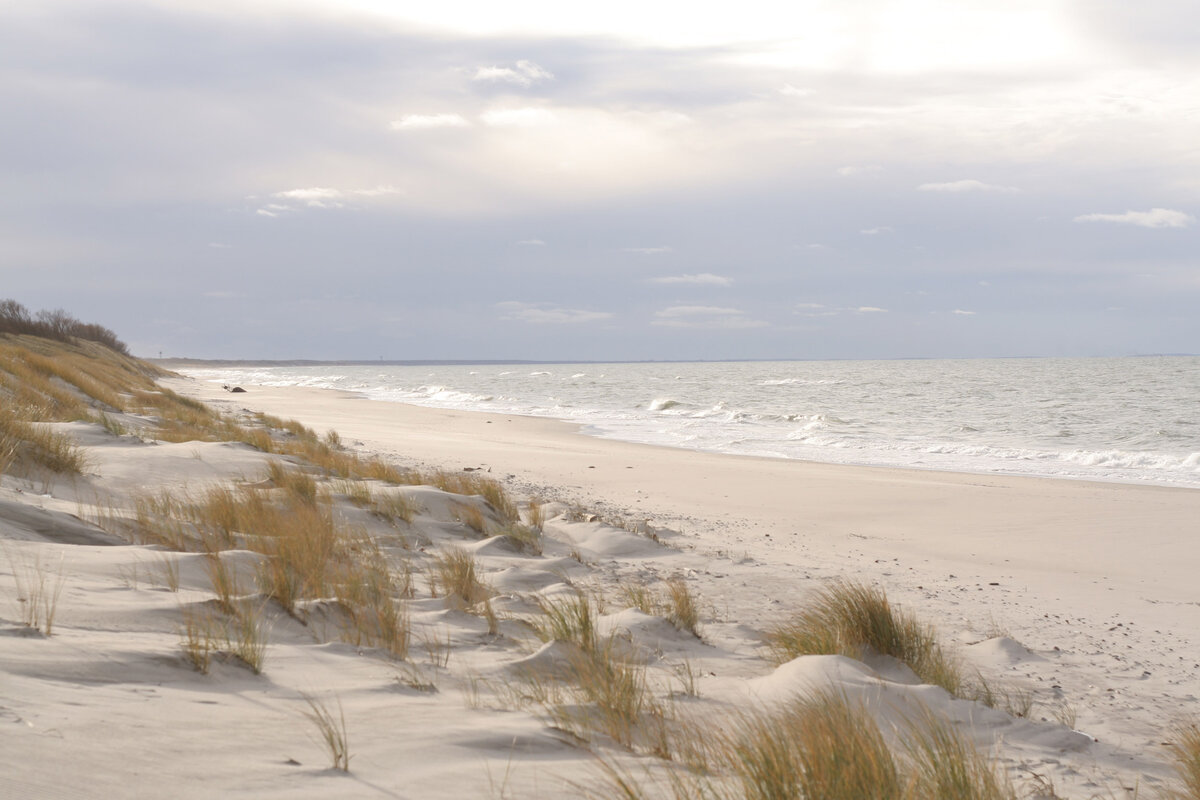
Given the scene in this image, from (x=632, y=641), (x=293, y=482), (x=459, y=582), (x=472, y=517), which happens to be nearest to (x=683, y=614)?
(x=632, y=641)

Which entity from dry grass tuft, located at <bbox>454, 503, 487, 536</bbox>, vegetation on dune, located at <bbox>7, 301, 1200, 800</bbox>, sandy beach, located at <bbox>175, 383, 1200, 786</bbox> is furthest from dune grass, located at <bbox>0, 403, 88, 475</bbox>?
sandy beach, located at <bbox>175, 383, 1200, 786</bbox>

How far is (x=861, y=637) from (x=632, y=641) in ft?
3.97

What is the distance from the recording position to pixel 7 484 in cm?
566

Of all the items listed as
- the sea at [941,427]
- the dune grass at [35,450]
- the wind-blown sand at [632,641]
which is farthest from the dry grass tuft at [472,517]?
the sea at [941,427]

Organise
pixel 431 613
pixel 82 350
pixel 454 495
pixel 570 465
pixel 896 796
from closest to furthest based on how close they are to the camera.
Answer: pixel 896 796, pixel 431 613, pixel 454 495, pixel 570 465, pixel 82 350

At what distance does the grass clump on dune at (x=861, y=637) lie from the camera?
4.17 m

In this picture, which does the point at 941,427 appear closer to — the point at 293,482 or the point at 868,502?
the point at 868,502

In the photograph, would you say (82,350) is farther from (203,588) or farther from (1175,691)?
(1175,691)

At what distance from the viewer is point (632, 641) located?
4203mm

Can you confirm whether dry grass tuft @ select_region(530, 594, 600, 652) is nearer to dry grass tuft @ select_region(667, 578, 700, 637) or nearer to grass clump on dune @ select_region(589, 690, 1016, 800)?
dry grass tuft @ select_region(667, 578, 700, 637)

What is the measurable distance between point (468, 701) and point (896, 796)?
150 cm

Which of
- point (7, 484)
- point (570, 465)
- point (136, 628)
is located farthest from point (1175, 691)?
point (570, 465)

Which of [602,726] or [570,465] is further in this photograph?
[570,465]

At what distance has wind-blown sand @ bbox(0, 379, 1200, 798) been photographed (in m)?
2.15
